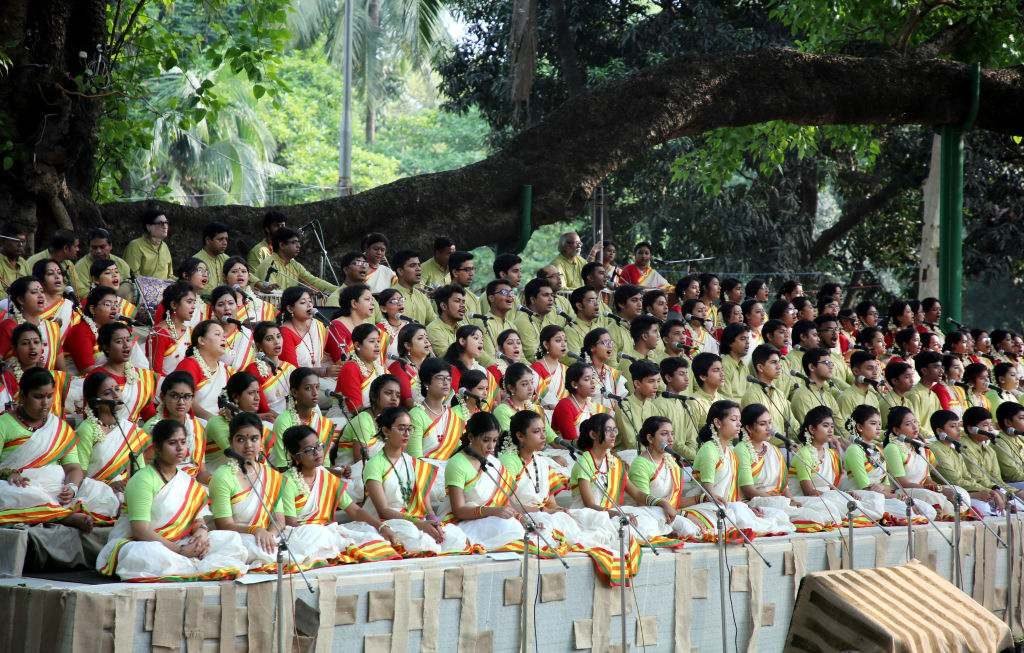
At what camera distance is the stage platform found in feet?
18.2

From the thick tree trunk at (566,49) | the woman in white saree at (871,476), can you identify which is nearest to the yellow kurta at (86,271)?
the woman in white saree at (871,476)

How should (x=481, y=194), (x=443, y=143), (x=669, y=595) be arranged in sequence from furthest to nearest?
1. (x=443, y=143)
2. (x=481, y=194)
3. (x=669, y=595)

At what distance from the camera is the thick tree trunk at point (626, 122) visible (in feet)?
40.4

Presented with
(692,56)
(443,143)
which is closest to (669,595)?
(692,56)

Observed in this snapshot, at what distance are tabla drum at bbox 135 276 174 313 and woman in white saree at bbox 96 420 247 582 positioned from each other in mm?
3617

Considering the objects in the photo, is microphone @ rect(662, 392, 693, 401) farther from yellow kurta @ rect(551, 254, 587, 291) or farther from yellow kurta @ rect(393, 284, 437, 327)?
yellow kurta @ rect(551, 254, 587, 291)

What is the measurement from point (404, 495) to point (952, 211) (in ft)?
30.1

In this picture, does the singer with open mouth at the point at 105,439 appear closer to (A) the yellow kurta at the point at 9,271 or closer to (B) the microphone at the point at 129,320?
(B) the microphone at the point at 129,320

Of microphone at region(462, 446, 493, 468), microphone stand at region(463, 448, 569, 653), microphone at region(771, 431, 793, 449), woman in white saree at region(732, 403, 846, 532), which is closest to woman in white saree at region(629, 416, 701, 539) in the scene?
woman in white saree at region(732, 403, 846, 532)

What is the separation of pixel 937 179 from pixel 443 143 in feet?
60.0

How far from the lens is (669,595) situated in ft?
24.0

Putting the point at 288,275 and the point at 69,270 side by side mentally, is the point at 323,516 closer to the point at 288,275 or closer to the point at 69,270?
the point at 69,270

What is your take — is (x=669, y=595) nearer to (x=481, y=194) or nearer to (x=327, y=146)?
(x=481, y=194)

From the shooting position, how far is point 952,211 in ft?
47.2
